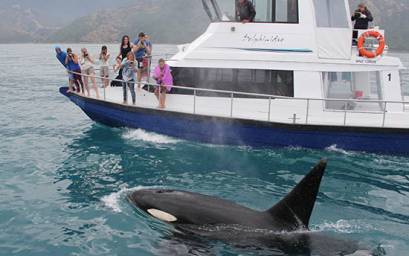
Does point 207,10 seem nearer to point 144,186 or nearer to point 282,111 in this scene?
point 282,111

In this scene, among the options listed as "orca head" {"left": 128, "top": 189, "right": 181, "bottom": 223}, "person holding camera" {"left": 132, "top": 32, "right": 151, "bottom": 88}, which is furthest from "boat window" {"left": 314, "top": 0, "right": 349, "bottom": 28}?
"orca head" {"left": 128, "top": 189, "right": 181, "bottom": 223}

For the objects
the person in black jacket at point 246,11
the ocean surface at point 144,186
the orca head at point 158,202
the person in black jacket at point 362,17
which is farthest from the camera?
the person in black jacket at point 362,17

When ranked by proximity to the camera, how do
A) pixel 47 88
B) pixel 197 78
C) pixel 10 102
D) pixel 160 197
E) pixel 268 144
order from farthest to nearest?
pixel 47 88 < pixel 10 102 < pixel 197 78 < pixel 268 144 < pixel 160 197

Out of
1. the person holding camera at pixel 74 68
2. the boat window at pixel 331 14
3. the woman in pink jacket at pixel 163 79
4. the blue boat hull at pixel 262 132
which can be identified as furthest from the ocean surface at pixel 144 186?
the boat window at pixel 331 14

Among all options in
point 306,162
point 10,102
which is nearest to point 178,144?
point 306,162

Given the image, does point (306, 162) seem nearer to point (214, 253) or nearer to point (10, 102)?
point (214, 253)

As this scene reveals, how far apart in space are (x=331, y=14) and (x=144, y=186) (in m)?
9.02

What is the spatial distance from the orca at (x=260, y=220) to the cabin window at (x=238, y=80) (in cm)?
785

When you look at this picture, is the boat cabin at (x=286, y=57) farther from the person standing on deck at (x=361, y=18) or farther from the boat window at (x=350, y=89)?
the person standing on deck at (x=361, y=18)

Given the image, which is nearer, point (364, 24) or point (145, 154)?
point (145, 154)

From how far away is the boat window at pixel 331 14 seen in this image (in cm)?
1585

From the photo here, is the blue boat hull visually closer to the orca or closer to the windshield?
the windshield

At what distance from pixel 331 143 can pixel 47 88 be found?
969 inches

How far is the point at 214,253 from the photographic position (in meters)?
7.68
